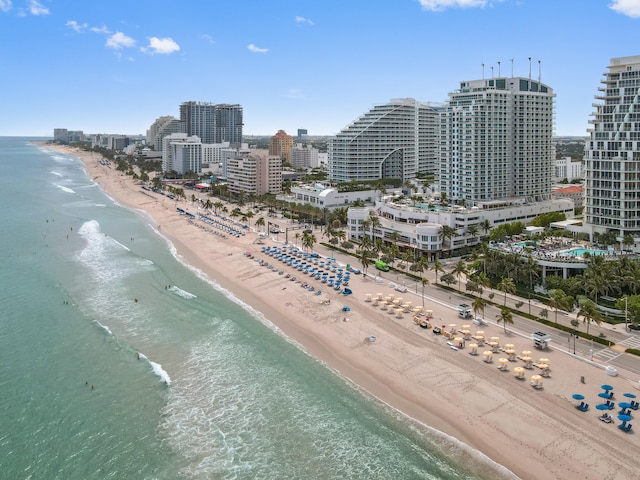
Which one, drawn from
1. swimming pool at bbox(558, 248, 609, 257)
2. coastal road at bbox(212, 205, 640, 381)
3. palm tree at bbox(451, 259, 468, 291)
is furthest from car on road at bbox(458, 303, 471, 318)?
swimming pool at bbox(558, 248, 609, 257)

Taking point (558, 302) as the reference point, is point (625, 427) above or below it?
below

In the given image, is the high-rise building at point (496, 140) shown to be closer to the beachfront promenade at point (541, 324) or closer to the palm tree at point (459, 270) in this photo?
the beachfront promenade at point (541, 324)

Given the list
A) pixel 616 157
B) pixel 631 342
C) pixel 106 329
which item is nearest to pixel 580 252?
pixel 616 157

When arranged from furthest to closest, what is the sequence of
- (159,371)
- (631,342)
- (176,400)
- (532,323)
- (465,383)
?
(532,323)
(631,342)
(159,371)
(465,383)
(176,400)

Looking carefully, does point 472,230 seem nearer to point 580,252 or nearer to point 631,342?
point 580,252

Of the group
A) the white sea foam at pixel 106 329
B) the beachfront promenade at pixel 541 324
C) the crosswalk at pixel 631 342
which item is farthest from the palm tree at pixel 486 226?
the white sea foam at pixel 106 329

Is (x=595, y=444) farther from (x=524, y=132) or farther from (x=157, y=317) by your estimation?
(x=524, y=132)

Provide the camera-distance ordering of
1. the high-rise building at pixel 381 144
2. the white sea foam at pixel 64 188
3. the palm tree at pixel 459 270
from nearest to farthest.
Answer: the palm tree at pixel 459 270 → the high-rise building at pixel 381 144 → the white sea foam at pixel 64 188
